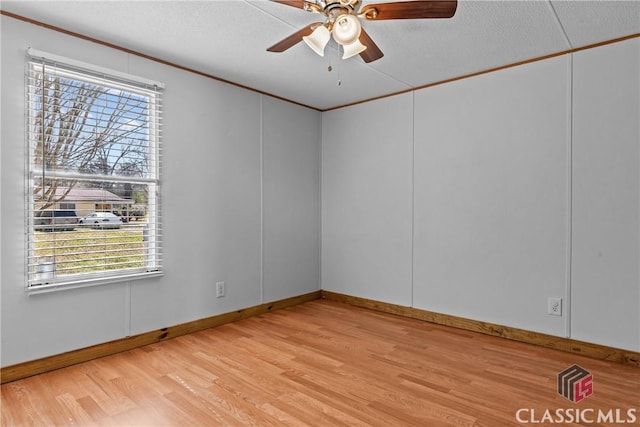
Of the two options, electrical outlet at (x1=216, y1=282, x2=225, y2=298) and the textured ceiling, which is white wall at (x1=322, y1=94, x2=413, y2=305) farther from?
electrical outlet at (x1=216, y1=282, x2=225, y2=298)

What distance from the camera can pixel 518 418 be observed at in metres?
2.03

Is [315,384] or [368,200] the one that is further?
[368,200]

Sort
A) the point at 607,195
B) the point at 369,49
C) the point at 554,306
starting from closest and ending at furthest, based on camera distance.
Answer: the point at 369,49 < the point at 607,195 < the point at 554,306

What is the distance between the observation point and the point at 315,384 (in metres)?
2.42

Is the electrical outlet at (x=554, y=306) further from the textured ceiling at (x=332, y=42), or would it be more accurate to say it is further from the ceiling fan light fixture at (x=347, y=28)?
the ceiling fan light fixture at (x=347, y=28)

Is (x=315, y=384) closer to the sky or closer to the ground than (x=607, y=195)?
closer to the ground

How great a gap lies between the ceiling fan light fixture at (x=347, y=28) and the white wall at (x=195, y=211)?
1.86m

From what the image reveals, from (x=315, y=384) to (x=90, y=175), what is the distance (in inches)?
86.2

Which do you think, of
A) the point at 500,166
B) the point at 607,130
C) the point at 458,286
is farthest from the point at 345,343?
the point at 607,130

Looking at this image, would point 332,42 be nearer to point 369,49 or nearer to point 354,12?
point 369,49

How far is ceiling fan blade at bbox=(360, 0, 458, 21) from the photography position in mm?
1833

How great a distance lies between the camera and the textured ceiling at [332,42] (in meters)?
2.34

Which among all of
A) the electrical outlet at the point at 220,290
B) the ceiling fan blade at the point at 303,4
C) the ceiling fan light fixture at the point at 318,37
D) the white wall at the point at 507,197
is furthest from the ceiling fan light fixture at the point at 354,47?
the electrical outlet at the point at 220,290

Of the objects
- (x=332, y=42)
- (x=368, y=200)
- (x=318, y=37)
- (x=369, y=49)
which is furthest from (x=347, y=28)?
(x=368, y=200)
